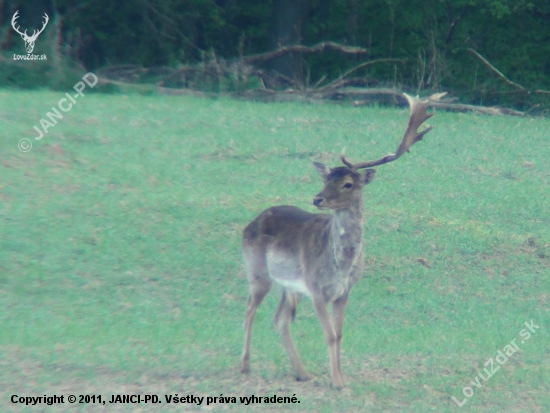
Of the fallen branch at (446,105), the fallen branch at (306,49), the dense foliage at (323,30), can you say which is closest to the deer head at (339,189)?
the fallen branch at (446,105)

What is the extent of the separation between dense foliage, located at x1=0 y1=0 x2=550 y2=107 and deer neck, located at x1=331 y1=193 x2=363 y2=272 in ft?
55.0

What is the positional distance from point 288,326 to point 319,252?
78 cm

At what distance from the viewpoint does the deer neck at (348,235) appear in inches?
255

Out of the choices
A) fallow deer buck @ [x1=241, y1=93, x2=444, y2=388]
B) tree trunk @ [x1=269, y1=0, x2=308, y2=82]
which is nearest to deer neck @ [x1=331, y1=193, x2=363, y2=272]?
fallow deer buck @ [x1=241, y1=93, x2=444, y2=388]

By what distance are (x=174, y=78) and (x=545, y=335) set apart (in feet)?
39.9

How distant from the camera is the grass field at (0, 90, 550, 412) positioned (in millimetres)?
6699

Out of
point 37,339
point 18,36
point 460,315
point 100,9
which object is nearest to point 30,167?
point 37,339

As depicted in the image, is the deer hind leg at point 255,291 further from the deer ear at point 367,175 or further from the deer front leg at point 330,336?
the deer ear at point 367,175

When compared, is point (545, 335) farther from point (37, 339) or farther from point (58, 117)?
point (58, 117)

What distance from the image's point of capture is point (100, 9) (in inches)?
973

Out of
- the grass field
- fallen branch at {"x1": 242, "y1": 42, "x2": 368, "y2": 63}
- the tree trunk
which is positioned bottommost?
the grass field

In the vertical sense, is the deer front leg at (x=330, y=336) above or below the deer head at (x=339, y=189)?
below

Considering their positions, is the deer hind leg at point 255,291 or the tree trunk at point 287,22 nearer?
the deer hind leg at point 255,291

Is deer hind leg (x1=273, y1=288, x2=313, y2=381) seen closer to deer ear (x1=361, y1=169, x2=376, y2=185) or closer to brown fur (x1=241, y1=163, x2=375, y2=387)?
brown fur (x1=241, y1=163, x2=375, y2=387)
